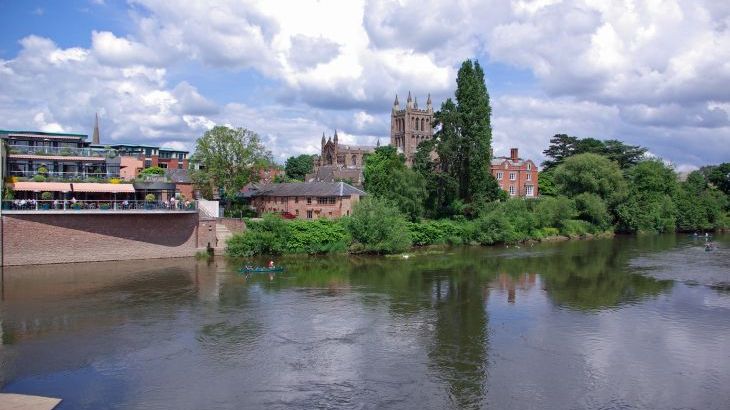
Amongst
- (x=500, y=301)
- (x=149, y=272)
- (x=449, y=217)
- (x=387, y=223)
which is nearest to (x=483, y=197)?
(x=449, y=217)

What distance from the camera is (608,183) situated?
81.9 meters

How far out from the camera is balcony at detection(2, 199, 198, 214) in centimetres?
4759

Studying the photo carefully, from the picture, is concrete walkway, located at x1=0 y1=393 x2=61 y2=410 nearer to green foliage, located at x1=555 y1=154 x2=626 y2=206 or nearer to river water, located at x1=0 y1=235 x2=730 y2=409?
river water, located at x1=0 y1=235 x2=730 y2=409

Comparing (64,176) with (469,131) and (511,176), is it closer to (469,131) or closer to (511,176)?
(469,131)

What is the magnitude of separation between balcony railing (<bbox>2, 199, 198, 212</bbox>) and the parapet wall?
25.2 inches

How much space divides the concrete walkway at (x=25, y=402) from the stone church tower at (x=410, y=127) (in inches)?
4911

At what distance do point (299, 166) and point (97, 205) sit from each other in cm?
10861

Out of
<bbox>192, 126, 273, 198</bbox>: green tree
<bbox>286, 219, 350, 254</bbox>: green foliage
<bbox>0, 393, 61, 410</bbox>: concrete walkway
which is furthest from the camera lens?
<bbox>192, 126, 273, 198</bbox>: green tree

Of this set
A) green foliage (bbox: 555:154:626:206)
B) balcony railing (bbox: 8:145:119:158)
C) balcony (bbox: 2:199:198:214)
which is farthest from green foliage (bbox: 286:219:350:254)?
green foliage (bbox: 555:154:626:206)

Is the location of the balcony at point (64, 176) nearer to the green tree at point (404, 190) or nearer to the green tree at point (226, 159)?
the green tree at point (226, 159)

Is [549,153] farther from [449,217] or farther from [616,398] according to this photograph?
[616,398]

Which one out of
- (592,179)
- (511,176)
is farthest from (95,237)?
(511,176)

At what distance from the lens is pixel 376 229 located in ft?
194

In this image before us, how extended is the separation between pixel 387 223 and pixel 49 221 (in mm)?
30514
